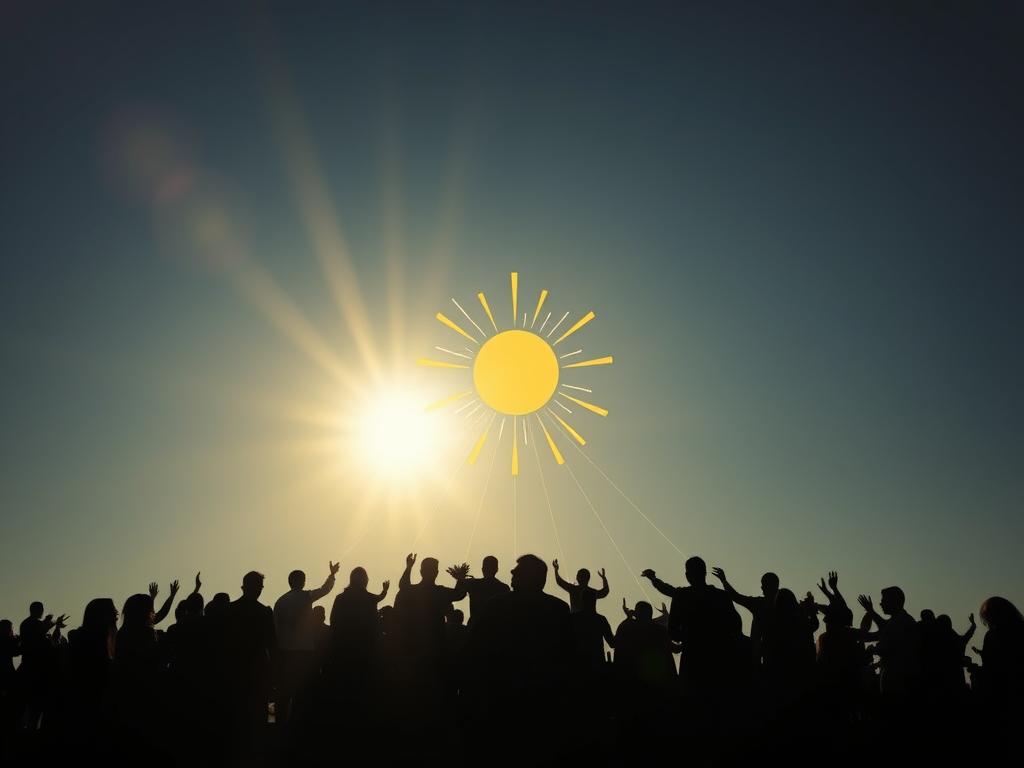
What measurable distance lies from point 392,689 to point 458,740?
147 centimetres

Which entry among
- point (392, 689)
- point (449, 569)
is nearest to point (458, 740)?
point (392, 689)

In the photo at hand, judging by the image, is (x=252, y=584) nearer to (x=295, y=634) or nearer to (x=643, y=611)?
(x=295, y=634)

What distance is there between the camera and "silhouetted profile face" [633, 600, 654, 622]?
8945 mm

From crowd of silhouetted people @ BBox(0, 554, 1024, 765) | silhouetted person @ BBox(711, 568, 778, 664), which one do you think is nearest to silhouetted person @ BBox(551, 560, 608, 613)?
crowd of silhouetted people @ BBox(0, 554, 1024, 765)

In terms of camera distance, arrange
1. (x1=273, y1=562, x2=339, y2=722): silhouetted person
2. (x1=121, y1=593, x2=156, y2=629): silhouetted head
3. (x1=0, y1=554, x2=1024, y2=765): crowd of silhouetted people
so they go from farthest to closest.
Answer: (x1=273, y1=562, x2=339, y2=722): silhouetted person
(x1=121, y1=593, x2=156, y2=629): silhouetted head
(x1=0, y1=554, x2=1024, y2=765): crowd of silhouetted people

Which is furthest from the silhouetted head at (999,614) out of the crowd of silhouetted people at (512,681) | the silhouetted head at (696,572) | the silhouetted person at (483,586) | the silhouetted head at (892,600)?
the silhouetted person at (483,586)

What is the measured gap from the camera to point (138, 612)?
7.53m

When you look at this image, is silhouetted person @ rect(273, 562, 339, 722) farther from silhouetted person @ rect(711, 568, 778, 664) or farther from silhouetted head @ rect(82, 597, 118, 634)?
silhouetted person @ rect(711, 568, 778, 664)

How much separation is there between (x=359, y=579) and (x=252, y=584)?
4.02 ft

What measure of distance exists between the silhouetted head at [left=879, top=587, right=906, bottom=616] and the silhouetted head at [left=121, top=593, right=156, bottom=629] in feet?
31.5

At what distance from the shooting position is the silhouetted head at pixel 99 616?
6.58m

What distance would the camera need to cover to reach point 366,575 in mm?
7898

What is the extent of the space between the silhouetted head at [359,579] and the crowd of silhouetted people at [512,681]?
3 centimetres

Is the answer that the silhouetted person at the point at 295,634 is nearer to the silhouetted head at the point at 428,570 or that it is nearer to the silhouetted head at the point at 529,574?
the silhouetted head at the point at 428,570
